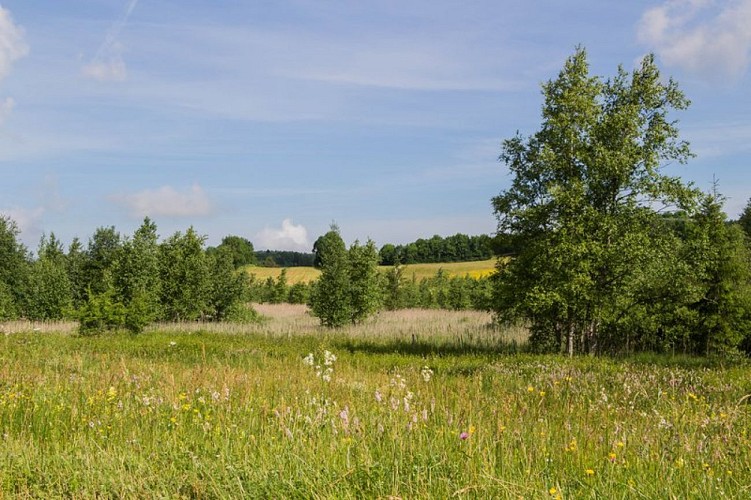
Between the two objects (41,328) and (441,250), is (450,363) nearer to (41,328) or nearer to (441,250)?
(41,328)

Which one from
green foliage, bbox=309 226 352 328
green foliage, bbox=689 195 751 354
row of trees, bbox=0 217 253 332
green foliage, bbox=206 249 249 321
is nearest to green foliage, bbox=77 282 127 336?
row of trees, bbox=0 217 253 332

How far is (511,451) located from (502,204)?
50.6 feet

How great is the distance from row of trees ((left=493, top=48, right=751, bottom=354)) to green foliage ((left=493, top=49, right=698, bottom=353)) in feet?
0.12

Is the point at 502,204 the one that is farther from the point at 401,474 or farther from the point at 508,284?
the point at 401,474

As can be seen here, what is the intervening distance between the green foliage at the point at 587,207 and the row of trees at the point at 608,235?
0.12 feet

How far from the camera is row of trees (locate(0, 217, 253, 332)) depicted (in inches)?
945

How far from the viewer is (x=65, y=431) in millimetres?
5344

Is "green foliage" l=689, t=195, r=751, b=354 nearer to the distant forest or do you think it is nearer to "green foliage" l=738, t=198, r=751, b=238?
"green foliage" l=738, t=198, r=751, b=238

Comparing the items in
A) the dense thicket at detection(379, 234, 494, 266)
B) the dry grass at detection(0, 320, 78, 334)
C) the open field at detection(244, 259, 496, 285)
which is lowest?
the dry grass at detection(0, 320, 78, 334)

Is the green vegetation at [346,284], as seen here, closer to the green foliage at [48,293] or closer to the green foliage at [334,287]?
the green foliage at [334,287]

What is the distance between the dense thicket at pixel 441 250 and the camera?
332 feet

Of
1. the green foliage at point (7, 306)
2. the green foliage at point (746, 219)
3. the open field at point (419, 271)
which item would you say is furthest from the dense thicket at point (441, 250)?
the green foliage at point (7, 306)

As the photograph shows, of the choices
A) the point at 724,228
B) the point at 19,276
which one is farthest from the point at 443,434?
the point at 19,276

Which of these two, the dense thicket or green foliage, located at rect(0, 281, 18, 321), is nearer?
green foliage, located at rect(0, 281, 18, 321)
